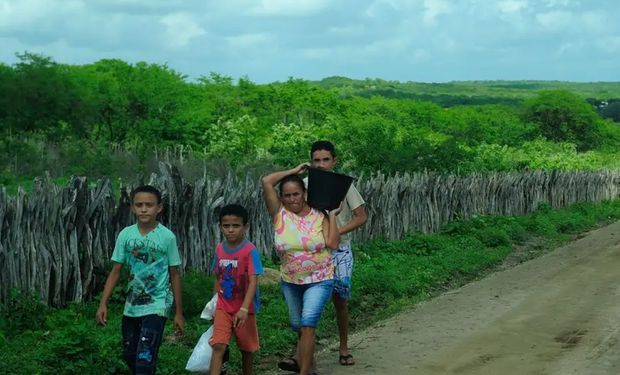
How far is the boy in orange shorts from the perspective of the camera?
19.0ft

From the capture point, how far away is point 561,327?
884 centimetres

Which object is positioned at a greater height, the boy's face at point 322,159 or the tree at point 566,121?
the boy's face at point 322,159

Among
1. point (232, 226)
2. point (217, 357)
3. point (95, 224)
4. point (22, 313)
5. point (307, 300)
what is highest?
point (232, 226)

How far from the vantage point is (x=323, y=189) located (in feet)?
20.9

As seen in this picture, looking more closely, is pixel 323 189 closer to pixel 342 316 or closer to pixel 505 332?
pixel 342 316

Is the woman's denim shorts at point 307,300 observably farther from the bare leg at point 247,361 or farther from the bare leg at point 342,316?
the bare leg at point 342,316

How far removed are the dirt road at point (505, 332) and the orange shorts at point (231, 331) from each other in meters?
1.11

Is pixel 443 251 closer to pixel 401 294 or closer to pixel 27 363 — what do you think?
pixel 401 294

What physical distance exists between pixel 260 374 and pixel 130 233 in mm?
1987

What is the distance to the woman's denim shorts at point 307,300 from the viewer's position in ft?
20.5

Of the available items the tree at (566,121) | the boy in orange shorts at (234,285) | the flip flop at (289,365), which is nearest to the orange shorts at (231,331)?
the boy in orange shorts at (234,285)

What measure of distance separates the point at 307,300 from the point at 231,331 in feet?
2.11

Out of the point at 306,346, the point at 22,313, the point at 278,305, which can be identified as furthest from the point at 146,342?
the point at 278,305

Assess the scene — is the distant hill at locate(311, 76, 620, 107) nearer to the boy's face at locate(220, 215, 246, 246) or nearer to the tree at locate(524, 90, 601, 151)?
the tree at locate(524, 90, 601, 151)
